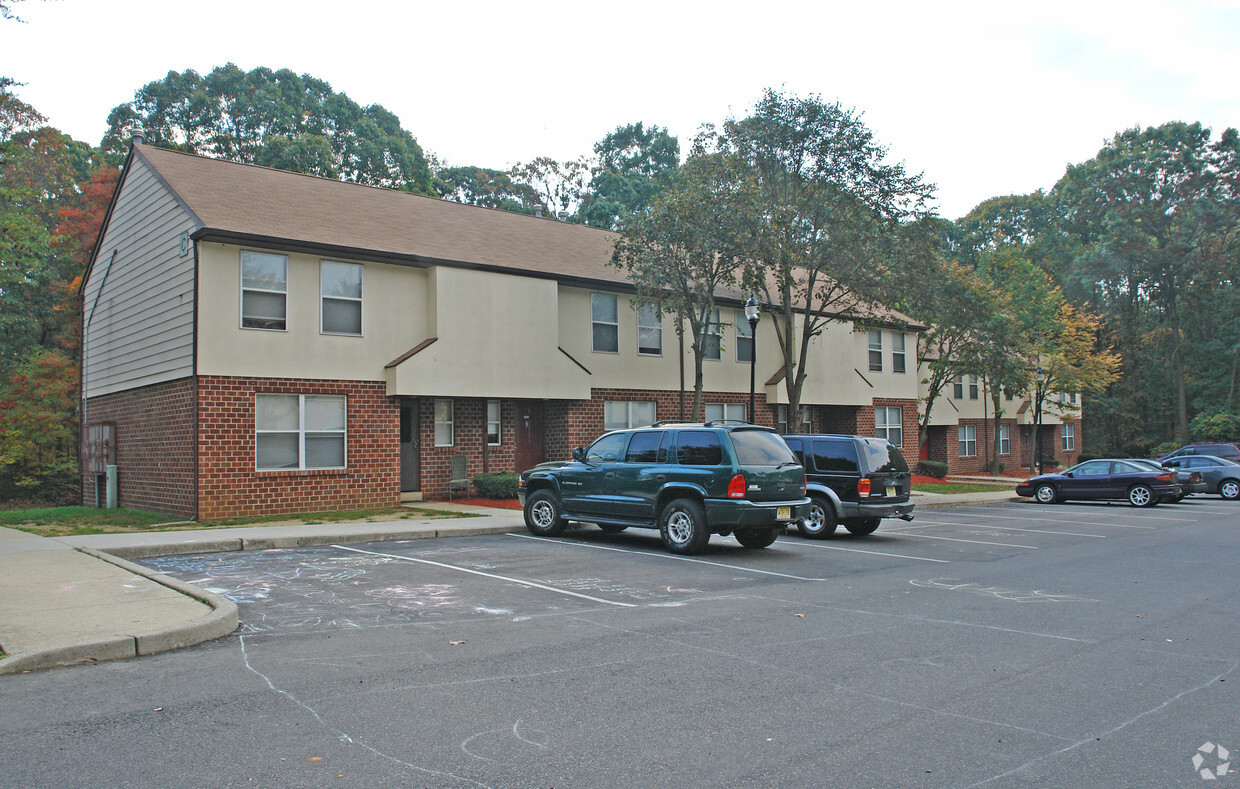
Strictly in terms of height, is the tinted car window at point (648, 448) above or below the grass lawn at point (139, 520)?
above

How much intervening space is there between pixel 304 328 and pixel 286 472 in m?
3.06

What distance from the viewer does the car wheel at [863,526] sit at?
52.0 ft

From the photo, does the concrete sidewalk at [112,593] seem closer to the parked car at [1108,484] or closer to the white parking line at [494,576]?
the white parking line at [494,576]

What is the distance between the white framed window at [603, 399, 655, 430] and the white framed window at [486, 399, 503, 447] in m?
3.03

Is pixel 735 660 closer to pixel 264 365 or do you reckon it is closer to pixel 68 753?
pixel 68 753

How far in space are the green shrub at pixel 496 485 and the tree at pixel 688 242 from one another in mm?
5708

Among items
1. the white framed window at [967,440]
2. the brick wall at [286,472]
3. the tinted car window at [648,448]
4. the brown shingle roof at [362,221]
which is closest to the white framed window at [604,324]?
the brown shingle roof at [362,221]

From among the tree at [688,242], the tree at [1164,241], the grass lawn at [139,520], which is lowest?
the grass lawn at [139,520]

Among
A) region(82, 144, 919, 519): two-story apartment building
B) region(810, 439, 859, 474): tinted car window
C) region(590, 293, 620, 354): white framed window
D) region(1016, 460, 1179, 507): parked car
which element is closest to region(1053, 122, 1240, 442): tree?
region(1016, 460, 1179, 507): parked car

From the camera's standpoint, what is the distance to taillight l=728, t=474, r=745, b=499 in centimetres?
1216

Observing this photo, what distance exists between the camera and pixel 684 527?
12.6 meters

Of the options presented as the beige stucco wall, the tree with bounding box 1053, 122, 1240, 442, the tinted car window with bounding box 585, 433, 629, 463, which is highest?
the tree with bounding box 1053, 122, 1240, 442

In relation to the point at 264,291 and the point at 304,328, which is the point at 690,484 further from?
the point at 264,291

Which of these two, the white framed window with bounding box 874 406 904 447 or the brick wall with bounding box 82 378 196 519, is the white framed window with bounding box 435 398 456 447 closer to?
the brick wall with bounding box 82 378 196 519
